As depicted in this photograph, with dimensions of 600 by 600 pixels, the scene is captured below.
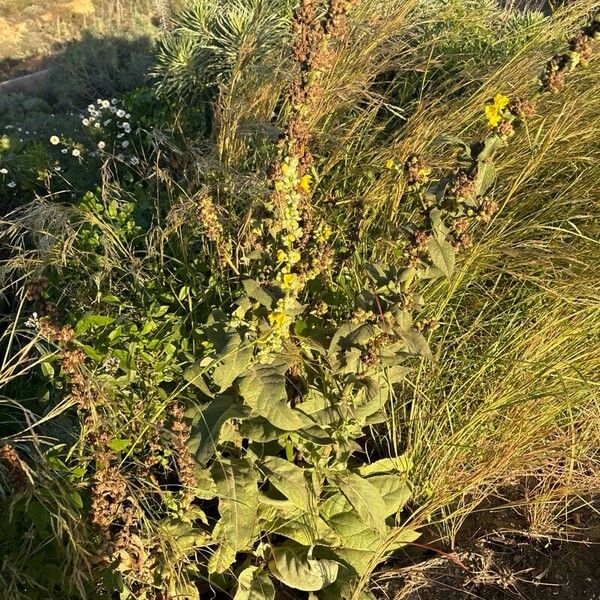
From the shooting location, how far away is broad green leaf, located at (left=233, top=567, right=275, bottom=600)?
4.99 feet

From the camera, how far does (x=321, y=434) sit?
151 centimetres

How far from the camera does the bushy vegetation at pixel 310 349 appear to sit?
4.40 feet

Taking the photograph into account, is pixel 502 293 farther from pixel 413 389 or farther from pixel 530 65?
pixel 530 65

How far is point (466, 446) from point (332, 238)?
0.69m

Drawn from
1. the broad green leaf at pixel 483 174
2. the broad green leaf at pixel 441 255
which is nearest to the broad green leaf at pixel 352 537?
the broad green leaf at pixel 441 255

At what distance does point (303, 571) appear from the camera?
5.18 feet

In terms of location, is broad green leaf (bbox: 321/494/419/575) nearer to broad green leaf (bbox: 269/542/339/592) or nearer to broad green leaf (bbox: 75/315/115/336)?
broad green leaf (bbox: 269/542/339/592)

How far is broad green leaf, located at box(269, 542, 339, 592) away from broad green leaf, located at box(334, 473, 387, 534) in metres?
0.14

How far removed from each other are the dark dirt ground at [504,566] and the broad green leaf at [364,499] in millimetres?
213

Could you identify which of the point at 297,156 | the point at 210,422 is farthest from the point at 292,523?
the point at 297,156

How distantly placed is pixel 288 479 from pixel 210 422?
0.74 ft

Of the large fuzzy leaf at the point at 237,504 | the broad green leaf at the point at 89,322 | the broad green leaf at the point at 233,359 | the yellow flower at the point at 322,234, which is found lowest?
the large fuzzy leaf at the point at 237,504

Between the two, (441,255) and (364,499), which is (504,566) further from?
(441,255)

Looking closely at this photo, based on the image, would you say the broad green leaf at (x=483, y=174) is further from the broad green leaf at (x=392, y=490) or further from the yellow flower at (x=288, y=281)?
the broad green leaf at (x=392, y=490)
